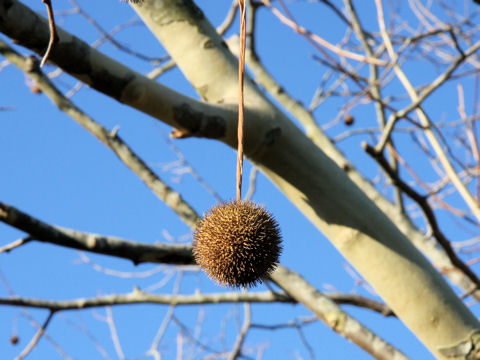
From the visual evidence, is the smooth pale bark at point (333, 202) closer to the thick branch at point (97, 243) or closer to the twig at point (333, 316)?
the twig at point (333, 316)

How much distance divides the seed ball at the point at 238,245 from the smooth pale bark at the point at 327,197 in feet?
1.34

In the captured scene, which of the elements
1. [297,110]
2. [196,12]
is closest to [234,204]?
[196,12]

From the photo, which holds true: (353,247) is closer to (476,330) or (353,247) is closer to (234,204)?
(476,330)

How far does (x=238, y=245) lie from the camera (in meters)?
1.10

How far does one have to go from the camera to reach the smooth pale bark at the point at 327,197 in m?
1.60

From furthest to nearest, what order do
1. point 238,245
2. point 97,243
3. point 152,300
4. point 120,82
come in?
point 152,300
point 97,243
point 120,82
point 238,245

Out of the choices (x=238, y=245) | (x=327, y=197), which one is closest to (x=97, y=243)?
(x=327, y=197)

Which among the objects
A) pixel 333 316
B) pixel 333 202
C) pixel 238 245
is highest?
pixel 333 202

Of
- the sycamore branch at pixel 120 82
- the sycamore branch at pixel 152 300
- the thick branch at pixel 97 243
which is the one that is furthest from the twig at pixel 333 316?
the sycamore branch at pixel 120 82

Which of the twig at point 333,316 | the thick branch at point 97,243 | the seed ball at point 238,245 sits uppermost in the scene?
the thick branch at point 97,243

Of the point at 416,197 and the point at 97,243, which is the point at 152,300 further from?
the point at 416,197

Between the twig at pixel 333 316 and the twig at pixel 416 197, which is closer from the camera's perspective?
the twig at pixel 416 197

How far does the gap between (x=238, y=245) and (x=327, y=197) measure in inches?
22.1

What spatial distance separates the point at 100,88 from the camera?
4.67 ft
